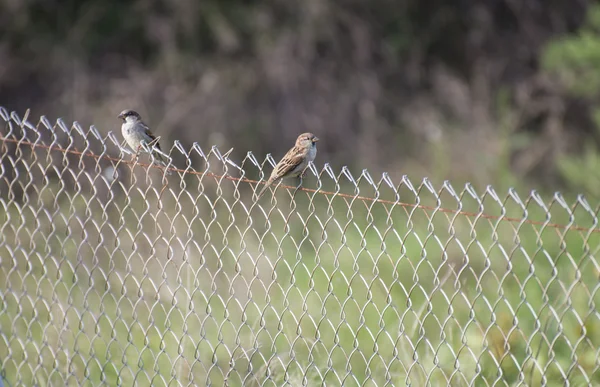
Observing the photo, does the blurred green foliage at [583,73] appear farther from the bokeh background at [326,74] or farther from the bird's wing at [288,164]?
the bird's wing at [288,164]

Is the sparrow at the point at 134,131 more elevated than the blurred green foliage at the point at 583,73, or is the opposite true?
the blurred green foliage at the point at 583,73

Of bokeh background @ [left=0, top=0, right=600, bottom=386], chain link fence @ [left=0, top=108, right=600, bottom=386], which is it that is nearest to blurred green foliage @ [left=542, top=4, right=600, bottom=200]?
bokeh background @ [left=0, top=0, right=600, bottom=386]

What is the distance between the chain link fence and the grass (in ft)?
0.06

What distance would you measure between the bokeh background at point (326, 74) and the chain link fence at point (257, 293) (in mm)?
1901

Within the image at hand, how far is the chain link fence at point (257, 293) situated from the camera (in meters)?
3.76

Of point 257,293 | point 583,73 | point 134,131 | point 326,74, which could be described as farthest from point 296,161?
point 326,74

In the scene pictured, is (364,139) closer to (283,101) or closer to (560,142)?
(283,101)

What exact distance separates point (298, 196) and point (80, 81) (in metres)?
3.53

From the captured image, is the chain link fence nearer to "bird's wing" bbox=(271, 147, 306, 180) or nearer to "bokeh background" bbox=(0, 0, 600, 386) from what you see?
"bokeh background" bbox=(0, 0, 600, 386)

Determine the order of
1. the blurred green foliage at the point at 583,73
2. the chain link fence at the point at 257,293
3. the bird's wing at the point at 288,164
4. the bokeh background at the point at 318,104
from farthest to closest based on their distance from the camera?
the blurred green foliage at the point at 583,73 → the bokeh background at the point at 318,104 → the bird's wing at the point at 288,164 → the chain link fence at the point at 257,293

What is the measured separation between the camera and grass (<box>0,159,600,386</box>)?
3.87 m

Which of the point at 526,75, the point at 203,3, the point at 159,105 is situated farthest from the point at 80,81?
the point at 526,75

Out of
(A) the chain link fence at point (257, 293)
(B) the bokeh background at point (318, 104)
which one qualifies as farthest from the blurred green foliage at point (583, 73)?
(A) the chain link fence at point (257, 293)

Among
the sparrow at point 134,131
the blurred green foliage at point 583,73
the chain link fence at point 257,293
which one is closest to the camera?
the chain link fence at point 257,293
